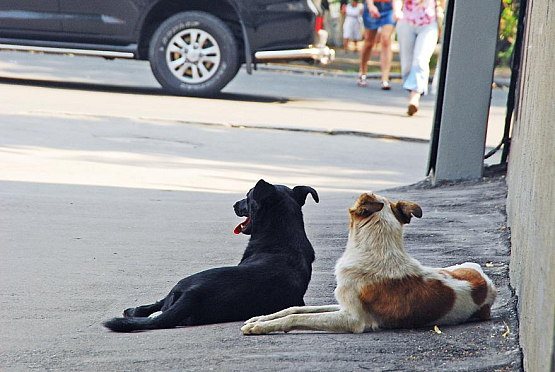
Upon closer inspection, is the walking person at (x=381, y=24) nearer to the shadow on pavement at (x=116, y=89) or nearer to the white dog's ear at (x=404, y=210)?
the shadow on pavement at (x=116, y=89)

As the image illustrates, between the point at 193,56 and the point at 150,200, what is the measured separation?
21.0 ft

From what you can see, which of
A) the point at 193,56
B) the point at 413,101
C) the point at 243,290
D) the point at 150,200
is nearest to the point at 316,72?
the point at 193,56

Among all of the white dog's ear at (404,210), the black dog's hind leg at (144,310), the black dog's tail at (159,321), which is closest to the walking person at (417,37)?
the black dog's hind leg at (144,310)

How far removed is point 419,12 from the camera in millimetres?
12195

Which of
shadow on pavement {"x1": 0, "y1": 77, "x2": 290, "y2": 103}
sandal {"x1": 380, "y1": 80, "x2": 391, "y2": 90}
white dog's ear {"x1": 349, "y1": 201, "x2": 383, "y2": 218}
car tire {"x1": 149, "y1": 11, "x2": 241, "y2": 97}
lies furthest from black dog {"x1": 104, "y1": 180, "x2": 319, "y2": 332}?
sandal {"x1": 380, "y1": 80, "x2": 391, "y2": 90}

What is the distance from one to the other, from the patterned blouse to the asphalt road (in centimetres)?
Answer: 151

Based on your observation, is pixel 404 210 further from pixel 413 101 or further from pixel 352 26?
pixel 352 26

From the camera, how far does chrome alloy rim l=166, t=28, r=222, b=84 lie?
1380 cm

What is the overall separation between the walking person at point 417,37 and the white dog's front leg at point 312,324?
27.7 feet

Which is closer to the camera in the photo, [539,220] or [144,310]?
[539,220]

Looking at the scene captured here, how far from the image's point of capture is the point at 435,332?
4.02m

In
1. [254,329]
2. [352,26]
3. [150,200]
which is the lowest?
[150,200]

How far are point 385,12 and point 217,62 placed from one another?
3.48 metres

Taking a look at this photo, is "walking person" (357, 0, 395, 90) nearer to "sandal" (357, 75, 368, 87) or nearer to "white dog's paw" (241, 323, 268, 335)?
"sandal" (357, 75, 368, 87)
